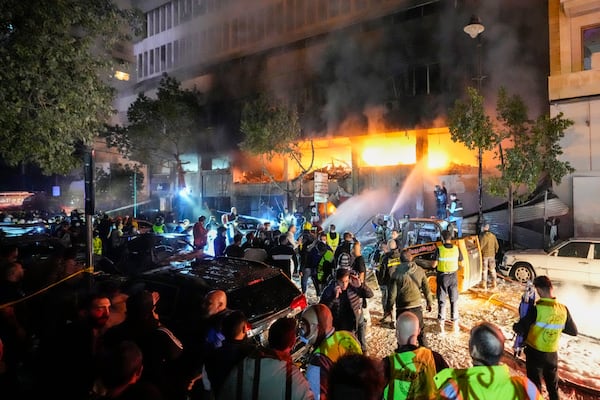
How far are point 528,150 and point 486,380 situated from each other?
465 inches

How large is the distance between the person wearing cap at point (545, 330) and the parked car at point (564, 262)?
5.50 m

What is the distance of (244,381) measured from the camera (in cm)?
226

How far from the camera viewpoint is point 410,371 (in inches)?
100

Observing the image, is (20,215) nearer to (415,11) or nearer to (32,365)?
(32,365)

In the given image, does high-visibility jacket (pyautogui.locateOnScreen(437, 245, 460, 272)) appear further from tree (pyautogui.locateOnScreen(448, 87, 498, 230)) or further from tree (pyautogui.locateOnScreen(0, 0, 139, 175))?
tree (pyautogui.locateOnScreen(0, 0, 139, 175))

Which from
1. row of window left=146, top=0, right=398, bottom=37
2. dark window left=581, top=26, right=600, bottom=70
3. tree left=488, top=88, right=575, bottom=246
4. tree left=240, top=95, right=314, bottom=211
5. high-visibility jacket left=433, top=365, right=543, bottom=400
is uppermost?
row of window left=146, top=0, right=398, bottom=37

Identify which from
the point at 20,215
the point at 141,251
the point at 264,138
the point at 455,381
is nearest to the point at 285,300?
the point at 455,381

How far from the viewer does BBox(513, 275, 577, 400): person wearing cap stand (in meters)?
3.71

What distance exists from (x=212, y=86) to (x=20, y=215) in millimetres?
15543

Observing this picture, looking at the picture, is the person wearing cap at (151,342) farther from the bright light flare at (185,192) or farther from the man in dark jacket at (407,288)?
the bright light flare at (185,192)

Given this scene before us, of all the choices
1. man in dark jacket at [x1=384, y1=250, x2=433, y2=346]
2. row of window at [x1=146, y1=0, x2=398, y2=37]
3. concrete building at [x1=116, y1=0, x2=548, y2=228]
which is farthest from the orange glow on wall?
man in dark jacket at [x1=384, y1=250, x2=433, y2=346]

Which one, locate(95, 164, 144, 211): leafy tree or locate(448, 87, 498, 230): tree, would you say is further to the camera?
locate(95, 164, 144, 211): leafy tree

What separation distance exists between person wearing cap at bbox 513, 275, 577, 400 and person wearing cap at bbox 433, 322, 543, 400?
5.89 feet

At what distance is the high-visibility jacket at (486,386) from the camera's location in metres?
2.18
